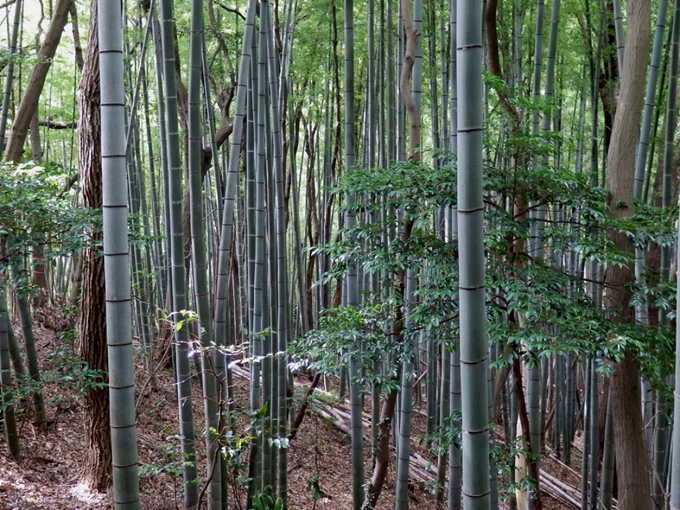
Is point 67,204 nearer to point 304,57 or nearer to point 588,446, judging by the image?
point 304,57

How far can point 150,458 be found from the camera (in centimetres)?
502

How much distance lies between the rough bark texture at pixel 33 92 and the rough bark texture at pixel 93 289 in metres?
0.61

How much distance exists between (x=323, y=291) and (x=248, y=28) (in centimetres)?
613

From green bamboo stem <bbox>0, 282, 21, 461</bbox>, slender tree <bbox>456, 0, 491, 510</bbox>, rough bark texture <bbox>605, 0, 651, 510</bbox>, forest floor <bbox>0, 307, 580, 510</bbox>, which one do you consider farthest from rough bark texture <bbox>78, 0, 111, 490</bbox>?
rough bark texture <bbox>605, 0, 651, 510</bbox>

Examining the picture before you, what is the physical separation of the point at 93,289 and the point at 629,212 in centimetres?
338

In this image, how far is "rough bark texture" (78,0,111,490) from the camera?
4020 mm

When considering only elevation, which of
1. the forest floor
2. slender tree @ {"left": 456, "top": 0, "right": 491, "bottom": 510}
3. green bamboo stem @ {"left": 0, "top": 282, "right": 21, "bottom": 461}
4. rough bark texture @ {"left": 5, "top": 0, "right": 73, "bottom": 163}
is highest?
rough bark texture @ {"left": 5, "top": 0, "right": 73, "bottom": 163}

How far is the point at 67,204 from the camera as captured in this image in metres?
2.98

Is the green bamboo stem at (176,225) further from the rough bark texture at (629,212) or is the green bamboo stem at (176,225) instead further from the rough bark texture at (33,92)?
the rough bark texture at (629,212)

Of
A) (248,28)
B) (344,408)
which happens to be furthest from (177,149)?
(344,408)

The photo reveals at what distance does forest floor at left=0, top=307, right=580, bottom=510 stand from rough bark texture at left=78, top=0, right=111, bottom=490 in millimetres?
197

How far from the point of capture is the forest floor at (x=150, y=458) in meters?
4.02

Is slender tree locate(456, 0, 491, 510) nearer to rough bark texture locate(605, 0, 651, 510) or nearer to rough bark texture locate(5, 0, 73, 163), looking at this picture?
rough bark texture locate(605, 0, 651, 510)

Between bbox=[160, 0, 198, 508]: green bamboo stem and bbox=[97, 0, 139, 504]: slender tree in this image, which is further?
bbox=[160, 0, 198, 508]: green bamboo stem
